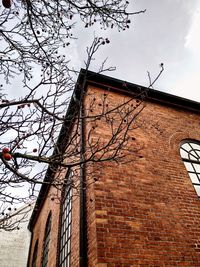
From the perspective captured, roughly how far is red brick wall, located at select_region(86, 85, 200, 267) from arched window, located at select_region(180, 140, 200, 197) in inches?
12.0

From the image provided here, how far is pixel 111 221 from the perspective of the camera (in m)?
3.85

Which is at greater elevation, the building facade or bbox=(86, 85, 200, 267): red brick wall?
the building facade

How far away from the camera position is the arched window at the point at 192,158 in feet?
18.3

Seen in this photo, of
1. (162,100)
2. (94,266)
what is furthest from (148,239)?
Result: (162,100)

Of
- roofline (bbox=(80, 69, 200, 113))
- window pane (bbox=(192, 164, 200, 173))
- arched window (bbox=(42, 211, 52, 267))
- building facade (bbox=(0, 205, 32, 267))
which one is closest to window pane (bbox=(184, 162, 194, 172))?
window pane (bbox=(192, 164, 200, 173))

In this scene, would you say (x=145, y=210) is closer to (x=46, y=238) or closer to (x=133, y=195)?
(x=133, y=195)

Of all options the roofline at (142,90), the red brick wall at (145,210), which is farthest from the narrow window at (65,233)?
the roofline at (142,90)

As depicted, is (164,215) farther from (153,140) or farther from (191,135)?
(191,135)

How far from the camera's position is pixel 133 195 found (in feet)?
Answer: 14.4

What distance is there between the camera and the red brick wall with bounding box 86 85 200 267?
11.9ft

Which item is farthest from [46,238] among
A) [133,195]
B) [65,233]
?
[133,195]

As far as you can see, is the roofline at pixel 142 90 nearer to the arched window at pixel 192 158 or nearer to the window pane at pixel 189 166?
the arched window at pixel 192 158

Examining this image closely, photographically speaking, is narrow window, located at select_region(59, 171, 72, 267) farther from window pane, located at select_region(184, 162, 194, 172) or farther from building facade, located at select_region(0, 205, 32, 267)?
building facade, located at select_region(0, 205, 32, 267)

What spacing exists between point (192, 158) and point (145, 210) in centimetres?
246
